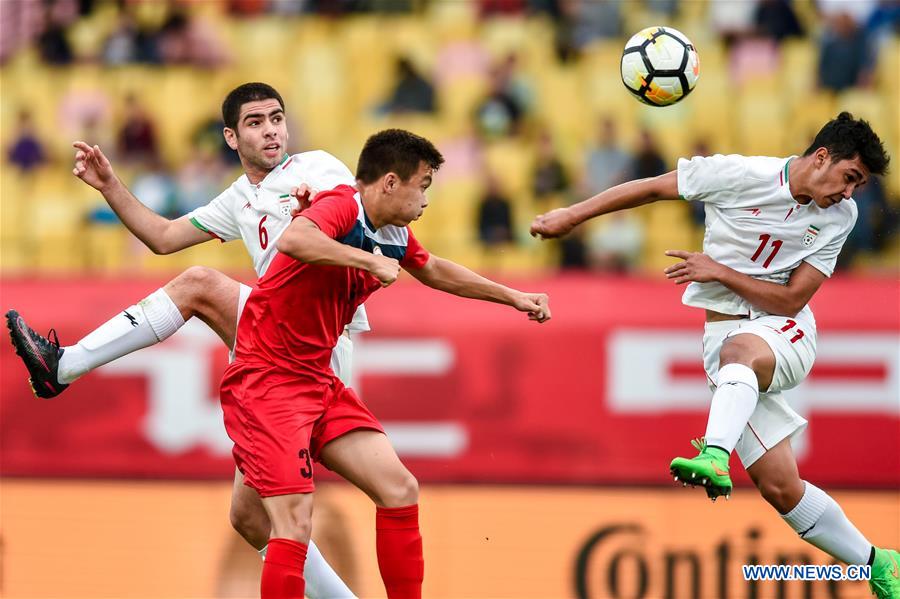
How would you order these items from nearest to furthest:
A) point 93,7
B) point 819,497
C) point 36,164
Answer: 1. point 819,497
2. point 36,164
3. point 93,7

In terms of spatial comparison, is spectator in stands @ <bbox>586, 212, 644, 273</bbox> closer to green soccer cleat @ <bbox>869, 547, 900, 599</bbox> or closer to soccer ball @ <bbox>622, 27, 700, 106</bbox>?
soccer ball @ <bbox>622, 27, 700, 106</bbox>

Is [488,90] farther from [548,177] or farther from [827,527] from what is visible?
[827,527]

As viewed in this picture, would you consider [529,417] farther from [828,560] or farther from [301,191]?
[301,191]

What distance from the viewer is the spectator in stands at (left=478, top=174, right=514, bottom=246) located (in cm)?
1032

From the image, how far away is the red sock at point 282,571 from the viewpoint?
5.29 metres

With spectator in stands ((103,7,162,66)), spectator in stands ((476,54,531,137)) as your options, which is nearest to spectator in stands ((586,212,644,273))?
spectator in stands ((476,54,531,137))

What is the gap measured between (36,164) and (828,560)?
7.37m

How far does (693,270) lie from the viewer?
596 centimetres

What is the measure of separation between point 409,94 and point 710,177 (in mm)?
5961

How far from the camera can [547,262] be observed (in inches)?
402

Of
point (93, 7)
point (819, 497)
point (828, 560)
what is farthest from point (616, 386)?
point (93, 7)

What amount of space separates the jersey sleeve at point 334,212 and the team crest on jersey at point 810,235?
2.10 metres

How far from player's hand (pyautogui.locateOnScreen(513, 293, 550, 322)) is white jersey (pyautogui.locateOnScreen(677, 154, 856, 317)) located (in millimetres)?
827

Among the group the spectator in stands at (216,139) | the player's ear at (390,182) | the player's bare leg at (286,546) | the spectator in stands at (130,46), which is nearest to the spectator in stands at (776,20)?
the spectator in stands at (216,139)
